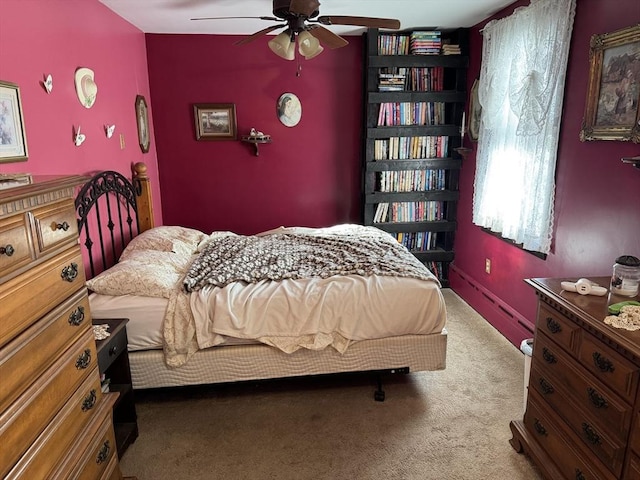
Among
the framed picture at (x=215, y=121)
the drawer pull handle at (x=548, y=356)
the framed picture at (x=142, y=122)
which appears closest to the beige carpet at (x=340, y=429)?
the drawer pull handle at (x=548, y=356)

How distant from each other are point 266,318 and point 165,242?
117 cm

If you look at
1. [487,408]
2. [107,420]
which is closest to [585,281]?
[487,408]

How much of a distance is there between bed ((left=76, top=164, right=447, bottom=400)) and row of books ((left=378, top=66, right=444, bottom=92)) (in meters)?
2.00

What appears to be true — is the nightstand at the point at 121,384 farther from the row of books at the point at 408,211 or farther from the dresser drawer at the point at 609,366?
the row of books at the point at 408,211

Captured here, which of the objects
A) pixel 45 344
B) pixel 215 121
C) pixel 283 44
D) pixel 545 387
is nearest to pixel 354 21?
pixel 283 44

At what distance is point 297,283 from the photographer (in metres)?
2.47

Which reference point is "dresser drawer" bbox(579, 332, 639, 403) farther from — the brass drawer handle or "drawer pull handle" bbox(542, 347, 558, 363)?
the brass drawer handle

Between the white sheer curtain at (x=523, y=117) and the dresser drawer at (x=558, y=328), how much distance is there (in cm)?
108

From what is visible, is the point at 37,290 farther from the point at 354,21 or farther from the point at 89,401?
the point at 354,21

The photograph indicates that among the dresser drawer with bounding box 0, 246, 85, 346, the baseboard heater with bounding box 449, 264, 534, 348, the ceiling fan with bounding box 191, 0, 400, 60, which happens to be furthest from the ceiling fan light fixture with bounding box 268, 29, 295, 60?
Answer: the baseboard heater with bounding box 449, 264, 534, 348

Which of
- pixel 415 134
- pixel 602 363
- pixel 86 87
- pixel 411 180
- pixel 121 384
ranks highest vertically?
pixel 86 87

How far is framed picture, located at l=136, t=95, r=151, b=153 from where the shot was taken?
360 cm

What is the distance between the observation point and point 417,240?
433 cm

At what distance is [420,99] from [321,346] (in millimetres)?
2582
